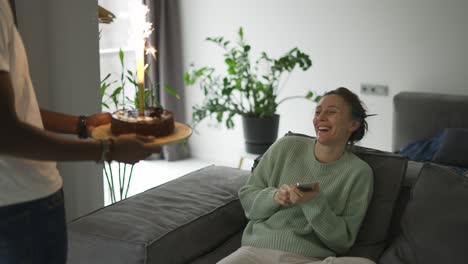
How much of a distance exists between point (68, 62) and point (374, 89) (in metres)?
2.55

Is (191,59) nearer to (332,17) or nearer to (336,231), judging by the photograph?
(332,17)

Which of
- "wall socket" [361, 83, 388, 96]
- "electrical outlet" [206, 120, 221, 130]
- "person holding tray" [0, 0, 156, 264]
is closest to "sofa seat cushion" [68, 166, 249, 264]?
"person holding tray" [0, 0, 156, 264]

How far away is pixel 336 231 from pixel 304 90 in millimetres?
2713

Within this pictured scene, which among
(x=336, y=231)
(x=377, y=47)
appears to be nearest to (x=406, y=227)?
(x=336, y=231)

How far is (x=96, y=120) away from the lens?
1.61m

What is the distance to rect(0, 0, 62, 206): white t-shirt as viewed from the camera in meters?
1.18

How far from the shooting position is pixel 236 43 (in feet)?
15.7

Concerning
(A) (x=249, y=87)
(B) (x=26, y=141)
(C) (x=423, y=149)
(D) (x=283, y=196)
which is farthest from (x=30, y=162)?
(C) (x=423, y=149)

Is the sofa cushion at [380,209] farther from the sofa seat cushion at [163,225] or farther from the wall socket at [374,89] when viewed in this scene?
the wall socket at [374,89]

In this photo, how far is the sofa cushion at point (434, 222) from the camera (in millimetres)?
1753

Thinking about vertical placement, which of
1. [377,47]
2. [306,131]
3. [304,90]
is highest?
[377,47]

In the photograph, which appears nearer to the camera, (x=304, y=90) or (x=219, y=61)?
(x=304, y=90)

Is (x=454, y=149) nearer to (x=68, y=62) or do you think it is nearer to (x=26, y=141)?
(x=68, y=62)

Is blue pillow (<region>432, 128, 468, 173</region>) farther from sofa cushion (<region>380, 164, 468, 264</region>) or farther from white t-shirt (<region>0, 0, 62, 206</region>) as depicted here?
white t-shirt (<region>0, 0, 62, 206</region>)
